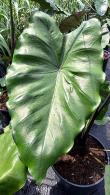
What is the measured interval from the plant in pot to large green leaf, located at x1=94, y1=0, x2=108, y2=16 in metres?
0.36

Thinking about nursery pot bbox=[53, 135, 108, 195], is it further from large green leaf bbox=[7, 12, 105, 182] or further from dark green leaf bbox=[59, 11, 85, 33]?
dark green leaf bbox=[59, 11, 85, 33]

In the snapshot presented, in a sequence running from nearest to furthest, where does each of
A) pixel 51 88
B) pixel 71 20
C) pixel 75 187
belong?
pixel 51 88, pixel 75 187, pixel 71 20

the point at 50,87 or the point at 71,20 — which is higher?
the point at 71,20

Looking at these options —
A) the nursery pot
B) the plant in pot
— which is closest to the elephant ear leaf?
the plant in pot

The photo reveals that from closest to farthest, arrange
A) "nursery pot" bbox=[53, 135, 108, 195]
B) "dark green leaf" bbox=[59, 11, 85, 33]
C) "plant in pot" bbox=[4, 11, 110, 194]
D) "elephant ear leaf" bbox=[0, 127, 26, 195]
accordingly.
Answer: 1. "plant in pot" bbox=[4, 11, 110, 194]
2. "elephant ear leaf" bbox=[0, 127, 26, 195]
3. "nursery pot" bbox=[53, 135, 108, 195]
4. "dark green leaf" bbox=[59, 11, 85, 33]

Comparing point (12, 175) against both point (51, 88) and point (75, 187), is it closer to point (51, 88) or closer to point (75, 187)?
point (51, 88)

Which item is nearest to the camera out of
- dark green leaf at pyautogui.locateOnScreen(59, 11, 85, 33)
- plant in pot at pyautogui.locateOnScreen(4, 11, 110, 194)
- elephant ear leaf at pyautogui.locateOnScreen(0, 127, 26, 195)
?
plant in pot at pyautogui.locateOnScreen(4, 11, 110, 194)

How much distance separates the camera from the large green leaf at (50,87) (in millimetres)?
948

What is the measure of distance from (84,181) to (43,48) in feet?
2.06

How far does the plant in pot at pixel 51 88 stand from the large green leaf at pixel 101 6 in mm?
359

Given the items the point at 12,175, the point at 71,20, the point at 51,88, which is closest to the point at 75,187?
the point at 12,175

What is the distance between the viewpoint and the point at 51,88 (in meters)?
1.07

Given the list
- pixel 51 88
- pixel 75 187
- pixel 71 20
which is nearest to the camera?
pixel 51 88

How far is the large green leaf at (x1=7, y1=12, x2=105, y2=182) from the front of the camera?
3.11 feet
